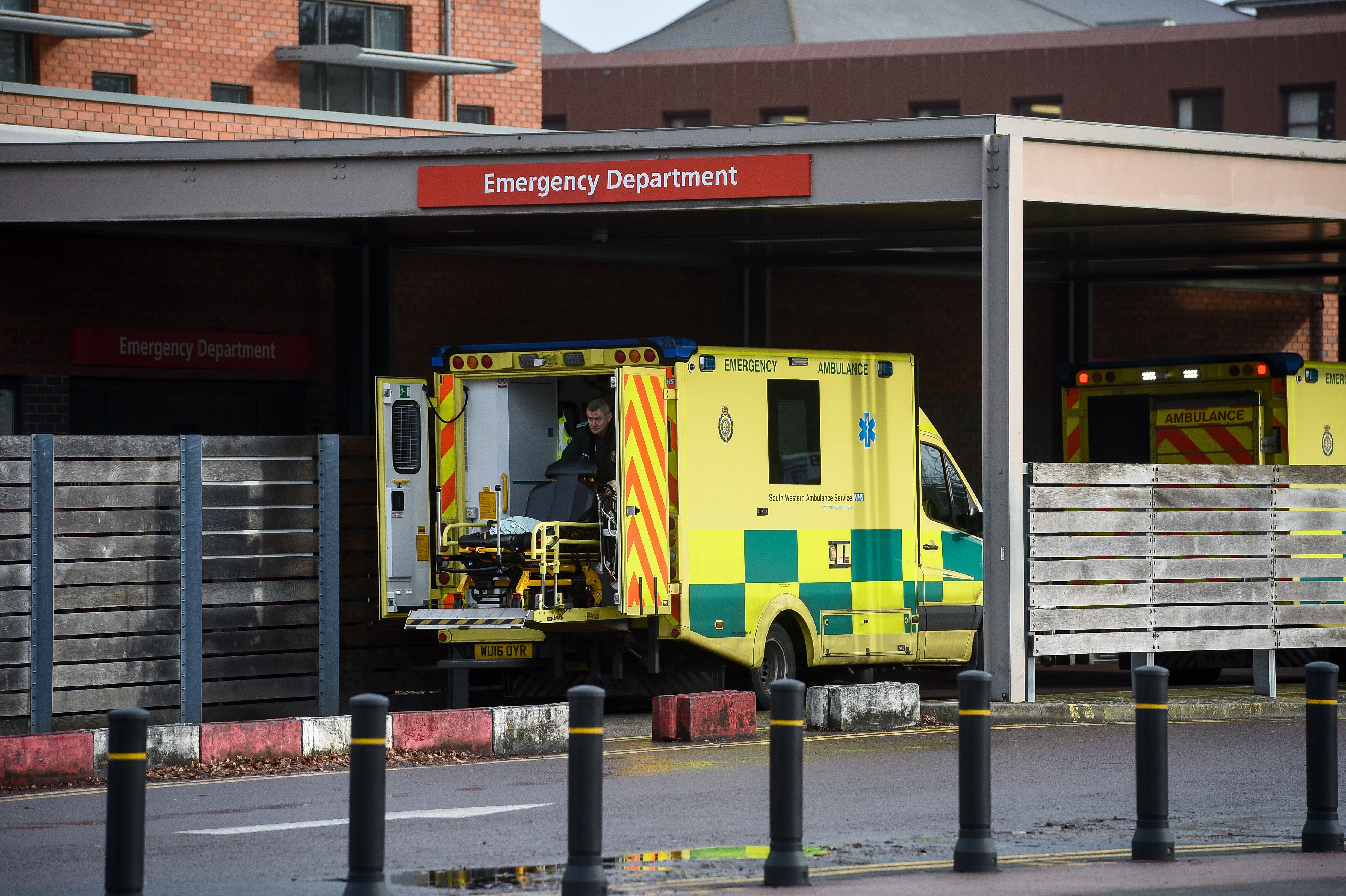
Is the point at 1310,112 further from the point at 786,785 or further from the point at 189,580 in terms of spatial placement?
the point at 786,785

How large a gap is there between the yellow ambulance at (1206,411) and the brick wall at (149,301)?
8.33 meters

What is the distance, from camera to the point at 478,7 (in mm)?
32094

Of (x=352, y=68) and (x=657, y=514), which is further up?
(x=352, y=68)

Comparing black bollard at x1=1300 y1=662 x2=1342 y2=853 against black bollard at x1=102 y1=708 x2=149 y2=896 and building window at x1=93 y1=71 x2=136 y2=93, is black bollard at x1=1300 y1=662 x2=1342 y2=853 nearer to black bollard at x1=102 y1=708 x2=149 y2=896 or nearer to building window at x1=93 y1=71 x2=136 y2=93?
black bollard at x1=102 y1=708 x2=149 y2=896

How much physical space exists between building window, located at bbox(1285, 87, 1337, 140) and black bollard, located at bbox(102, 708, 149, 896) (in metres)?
37.5

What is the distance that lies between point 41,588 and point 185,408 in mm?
7440

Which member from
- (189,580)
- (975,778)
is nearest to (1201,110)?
(189,580)

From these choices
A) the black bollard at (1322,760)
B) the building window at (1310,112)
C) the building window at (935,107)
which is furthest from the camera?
the building window at (935,107)

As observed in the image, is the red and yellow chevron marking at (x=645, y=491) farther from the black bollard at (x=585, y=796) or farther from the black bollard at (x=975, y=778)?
the black bollard at (x=585, y=796)

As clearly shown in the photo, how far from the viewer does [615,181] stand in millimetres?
15711

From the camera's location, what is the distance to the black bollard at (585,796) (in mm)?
6945

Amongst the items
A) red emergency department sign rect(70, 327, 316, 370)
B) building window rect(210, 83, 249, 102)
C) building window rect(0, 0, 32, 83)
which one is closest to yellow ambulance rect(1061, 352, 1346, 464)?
red emergency department sign rect(70, 327, 316, 370)

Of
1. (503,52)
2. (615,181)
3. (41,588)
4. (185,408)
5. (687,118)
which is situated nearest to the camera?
(41,588)

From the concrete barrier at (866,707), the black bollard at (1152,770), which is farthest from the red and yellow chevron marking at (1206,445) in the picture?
the black bollard at (1152,770)
